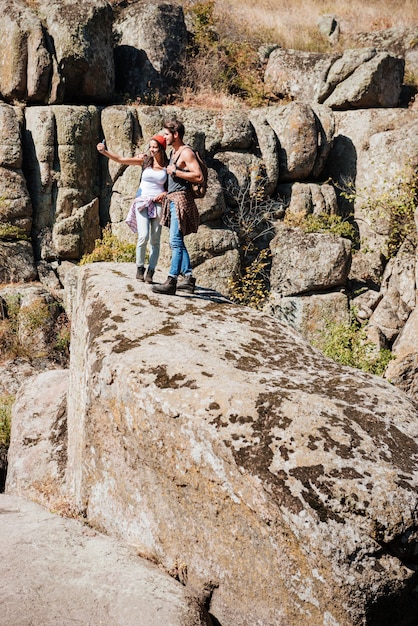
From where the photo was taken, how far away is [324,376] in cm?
503

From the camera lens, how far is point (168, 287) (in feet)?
22.1

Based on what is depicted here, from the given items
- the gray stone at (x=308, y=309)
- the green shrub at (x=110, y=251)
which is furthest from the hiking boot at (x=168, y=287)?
the gray stone at (x=308, y=309)

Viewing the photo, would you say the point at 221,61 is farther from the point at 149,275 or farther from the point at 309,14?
the point at 149,275

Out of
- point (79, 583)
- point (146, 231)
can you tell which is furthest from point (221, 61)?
point (79, 583)

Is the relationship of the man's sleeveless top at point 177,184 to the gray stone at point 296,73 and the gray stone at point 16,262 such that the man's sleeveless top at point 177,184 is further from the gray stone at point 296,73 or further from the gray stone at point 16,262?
the gray stone at point 296,73

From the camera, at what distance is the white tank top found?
22.8 feet

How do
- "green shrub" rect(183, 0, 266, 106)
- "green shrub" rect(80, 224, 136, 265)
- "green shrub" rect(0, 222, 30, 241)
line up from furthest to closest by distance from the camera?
"green shrub" rect(183, 0, 266, 106) → "green shrub" rect(0, 222, 30, 241) → "green shrub" rect(80, 224, 136, 265)

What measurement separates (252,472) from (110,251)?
43.1ft

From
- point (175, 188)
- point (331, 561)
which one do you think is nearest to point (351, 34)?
point (175, 188)

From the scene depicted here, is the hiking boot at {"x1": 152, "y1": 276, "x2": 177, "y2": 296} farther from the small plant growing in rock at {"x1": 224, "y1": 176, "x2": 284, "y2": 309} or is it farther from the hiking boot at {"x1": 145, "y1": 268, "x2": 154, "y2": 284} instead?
the small plant growing in rock at {"x1": 224, "y1": 176, "x2": 284, "y2": 309}

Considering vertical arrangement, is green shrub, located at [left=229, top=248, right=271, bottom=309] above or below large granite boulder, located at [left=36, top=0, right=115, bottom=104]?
below

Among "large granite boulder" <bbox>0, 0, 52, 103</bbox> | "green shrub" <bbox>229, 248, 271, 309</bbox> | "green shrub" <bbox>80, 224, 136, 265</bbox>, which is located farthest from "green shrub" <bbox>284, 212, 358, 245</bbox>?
"large granite boulder" <bbox>0, 0, 52, 103</bbox>

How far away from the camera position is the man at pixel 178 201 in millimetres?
6559

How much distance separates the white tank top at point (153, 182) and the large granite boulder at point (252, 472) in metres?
2.05
